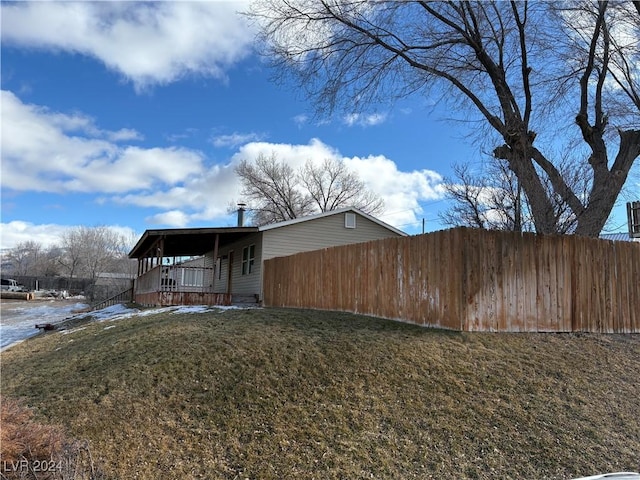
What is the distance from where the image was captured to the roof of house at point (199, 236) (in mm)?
15230

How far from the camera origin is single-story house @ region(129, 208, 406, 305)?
1521cm

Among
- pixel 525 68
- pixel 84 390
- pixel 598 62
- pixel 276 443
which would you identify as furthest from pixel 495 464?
pixel 598 62

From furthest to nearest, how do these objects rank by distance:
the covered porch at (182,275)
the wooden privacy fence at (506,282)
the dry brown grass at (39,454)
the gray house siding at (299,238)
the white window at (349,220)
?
the white window at (349,220) < the gray house siding at (299,238) < the covered porch at (182,275) < the wooden privacy fence at (506,282) < the dry brown grass at (39,454)

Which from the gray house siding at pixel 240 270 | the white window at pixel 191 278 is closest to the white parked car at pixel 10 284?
the gray house siding at pixel 240 270

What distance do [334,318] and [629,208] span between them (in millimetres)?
8204

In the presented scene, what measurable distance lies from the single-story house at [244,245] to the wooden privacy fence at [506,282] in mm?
7020

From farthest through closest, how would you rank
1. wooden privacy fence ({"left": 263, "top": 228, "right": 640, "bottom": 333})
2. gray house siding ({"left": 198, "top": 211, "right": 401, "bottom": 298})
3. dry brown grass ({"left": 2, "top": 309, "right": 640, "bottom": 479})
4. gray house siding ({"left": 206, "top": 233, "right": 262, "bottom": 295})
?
gray house siding ({"left": 206, "top": 233, "right": 262, "bottom": 295}) → gray house siding ({"left": 198, "top": 211, "right": 401, "bottom": 298}) → wooden privacy fence ({"left": 263, "top": 228, "right": 640, "bottom": 333}) → dry brown grass ({"left": 2, "top": 309, "right": 640, "bottom": 479})

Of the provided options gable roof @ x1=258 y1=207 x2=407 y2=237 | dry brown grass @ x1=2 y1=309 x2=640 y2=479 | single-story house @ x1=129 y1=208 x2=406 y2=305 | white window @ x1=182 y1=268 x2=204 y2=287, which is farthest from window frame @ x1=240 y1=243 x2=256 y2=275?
dry brown grass @ x1=2 y1=309 x2=640 y2=479

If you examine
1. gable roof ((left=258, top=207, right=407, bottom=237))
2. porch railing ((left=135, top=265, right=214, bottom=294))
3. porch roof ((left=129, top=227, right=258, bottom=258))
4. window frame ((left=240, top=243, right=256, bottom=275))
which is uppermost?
gable roof ((left=258, top=207, right=407, bottom=237))

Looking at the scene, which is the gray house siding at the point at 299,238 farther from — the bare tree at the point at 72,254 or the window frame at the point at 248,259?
the bare tree at the point at 72,254

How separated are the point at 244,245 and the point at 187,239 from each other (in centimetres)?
226

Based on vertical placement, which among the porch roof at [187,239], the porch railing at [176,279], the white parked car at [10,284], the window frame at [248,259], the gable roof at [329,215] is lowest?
the white parked car at [10,284]

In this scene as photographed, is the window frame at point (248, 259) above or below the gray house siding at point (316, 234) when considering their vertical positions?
below

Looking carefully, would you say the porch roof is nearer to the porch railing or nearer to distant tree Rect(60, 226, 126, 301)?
the porch railing
